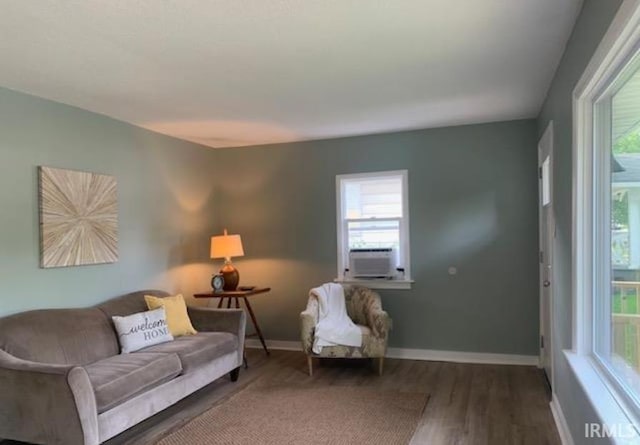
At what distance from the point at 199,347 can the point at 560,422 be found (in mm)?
2649

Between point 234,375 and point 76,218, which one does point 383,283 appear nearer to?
point 234,375

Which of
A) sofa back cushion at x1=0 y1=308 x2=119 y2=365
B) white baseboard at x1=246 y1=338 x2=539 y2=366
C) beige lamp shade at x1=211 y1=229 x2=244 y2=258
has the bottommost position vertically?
white baseboard at x1=246 y1=338 x2=539 y2=366

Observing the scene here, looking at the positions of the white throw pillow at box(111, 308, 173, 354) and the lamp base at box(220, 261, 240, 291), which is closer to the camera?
the white throw pillow at box(111, 308, 173, 354)

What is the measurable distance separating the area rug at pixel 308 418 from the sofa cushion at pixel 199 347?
37 cm

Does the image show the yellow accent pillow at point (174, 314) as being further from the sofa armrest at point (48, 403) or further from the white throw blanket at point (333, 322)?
the sofa armrest at point (48, 403)

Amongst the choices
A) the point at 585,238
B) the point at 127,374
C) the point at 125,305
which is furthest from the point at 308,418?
the point at 585,238

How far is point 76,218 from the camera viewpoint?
378 centimetres

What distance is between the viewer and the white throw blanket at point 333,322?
4352 millimetres

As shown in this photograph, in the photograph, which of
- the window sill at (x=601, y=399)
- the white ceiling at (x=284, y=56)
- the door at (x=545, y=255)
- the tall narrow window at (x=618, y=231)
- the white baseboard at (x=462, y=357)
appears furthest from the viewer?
the white baseboard at (x=462, y=357)

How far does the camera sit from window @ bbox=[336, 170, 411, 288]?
16.5 ft

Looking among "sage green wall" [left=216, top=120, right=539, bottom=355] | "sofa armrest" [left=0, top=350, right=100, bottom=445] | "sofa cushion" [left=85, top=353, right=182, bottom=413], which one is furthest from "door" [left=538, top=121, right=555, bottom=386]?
"sofa armrest" [left=0, top=350, right=100, bottom=445]

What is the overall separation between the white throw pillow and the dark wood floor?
55cm

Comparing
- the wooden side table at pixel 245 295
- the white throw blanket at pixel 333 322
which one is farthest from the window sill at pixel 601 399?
the wooden side table at pixel 245 295

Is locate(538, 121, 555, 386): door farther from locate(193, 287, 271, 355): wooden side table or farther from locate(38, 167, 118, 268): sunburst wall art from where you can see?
locate(38, 167, 118, 268): sunburst wall art
